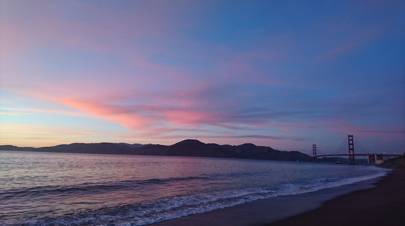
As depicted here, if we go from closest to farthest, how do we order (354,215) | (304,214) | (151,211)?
(354,215), (304,214), (151,211)

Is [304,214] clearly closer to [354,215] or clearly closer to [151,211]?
[354,215]

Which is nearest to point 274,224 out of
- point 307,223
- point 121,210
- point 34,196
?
point 307,223

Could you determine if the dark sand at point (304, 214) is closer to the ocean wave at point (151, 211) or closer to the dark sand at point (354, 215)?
the dark sand at point (354, 215)

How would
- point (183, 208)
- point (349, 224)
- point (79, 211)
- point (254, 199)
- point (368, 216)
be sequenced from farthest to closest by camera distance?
point (254, 199)
point (183, 208)
point (79, 211)
point (368, 216)
point (349, 224)

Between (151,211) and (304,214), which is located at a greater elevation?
(304,214)

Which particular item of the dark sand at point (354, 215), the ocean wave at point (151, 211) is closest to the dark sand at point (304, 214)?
the dark sand at point (354, 215)

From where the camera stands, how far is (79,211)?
55.8 ft

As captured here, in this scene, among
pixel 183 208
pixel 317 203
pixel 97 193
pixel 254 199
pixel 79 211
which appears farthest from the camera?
pixel 97 193

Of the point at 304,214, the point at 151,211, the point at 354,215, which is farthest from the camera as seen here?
the point at 151,211

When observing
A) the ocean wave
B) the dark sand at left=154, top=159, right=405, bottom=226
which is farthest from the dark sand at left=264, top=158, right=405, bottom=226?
the ocean wave

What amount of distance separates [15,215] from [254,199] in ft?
40.8

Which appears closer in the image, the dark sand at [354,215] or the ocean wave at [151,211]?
the dark sand at [354,215]

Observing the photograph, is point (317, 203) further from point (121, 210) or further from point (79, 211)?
point (79, 211)

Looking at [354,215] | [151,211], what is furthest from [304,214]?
[151,211]
